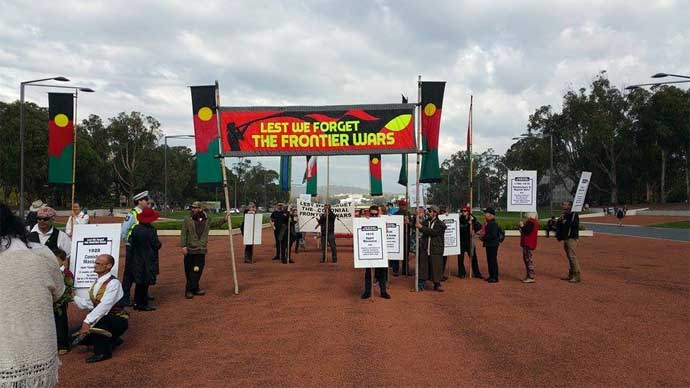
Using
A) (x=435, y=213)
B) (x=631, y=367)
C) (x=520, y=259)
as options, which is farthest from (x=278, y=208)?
(x=631, y=367)

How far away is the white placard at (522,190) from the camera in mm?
12703

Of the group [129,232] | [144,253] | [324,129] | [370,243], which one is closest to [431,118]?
[324,129]

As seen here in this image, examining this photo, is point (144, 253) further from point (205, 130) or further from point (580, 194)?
point (580, 194)

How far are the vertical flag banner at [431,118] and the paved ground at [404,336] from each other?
285 cm

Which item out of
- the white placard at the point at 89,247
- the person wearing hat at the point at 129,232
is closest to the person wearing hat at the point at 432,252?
the person wearing hat at the point at 129,232

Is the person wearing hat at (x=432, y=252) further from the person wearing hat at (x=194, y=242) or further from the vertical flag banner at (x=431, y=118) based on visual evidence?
the person wearing hat at (x=194, y=242)

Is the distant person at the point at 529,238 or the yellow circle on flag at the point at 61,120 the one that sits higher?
the yellow circle on flag at the point at 61,120

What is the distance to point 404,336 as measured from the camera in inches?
271

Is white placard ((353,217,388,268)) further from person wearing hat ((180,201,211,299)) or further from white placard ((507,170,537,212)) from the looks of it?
white placard ((507,170,537,212))

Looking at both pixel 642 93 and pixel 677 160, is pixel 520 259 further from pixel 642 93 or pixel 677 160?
pixel 677 160

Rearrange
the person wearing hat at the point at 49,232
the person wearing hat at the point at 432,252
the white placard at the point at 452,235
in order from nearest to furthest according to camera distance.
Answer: the person wearing hat at the point at 49,232 < the person wearing hat at the point at 432,252 < the white placard at the point at 452,235

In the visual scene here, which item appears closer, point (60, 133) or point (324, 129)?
point (60, 133)

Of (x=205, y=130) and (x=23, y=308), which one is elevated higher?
(x=205, y=130)

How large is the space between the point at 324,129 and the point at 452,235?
13.4 ft
